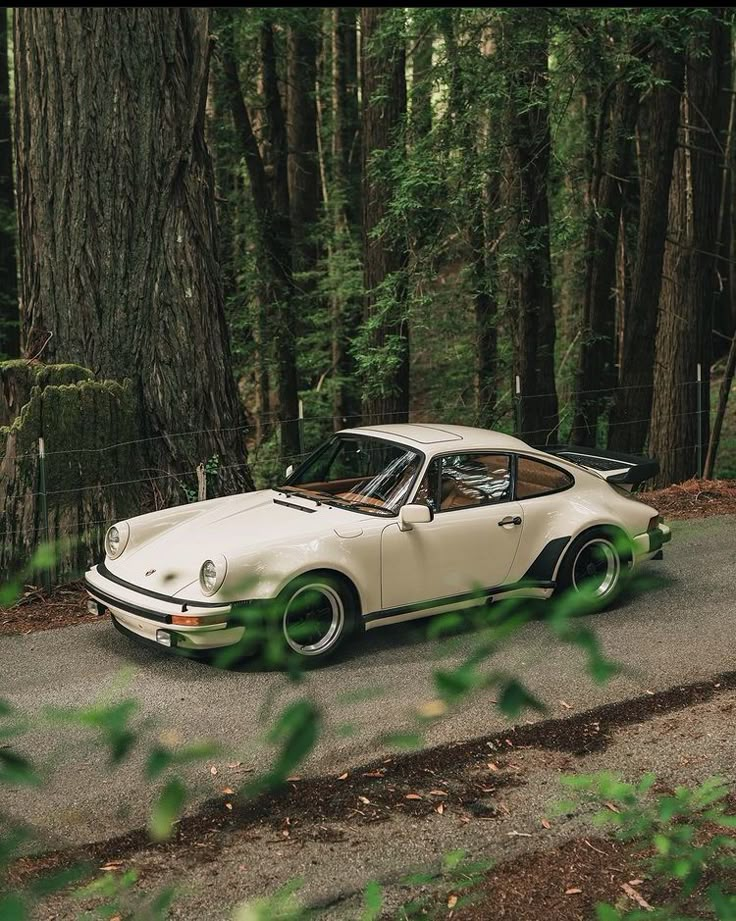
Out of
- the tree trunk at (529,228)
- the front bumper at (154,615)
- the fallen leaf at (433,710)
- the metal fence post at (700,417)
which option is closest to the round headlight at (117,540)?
the front bumper at (154,615)

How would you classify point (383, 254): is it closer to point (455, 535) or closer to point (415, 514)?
point (455, 535)

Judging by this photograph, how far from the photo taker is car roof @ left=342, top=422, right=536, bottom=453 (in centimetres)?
778

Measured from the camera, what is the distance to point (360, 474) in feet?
26.2

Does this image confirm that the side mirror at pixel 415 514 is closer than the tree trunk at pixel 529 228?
Yes

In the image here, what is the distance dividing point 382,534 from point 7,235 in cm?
1746

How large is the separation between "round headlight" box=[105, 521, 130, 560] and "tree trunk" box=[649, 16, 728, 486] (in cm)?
981

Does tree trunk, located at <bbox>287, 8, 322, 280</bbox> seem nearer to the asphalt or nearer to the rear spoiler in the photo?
the rear spoiler

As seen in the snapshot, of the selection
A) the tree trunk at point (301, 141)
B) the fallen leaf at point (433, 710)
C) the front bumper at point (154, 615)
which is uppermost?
the tree trunk at point (301, 141)

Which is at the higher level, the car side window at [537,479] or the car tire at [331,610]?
the car side window at [537,479]

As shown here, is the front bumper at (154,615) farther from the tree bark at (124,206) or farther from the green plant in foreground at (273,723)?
the green plant in foreground at (273,723)

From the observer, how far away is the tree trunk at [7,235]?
21.7m

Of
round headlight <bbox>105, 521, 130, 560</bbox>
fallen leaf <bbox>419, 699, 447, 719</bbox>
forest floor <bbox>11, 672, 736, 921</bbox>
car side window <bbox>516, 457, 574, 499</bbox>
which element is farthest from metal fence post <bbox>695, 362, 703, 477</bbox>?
fallen leaf <bbox>419, 699, 447, 719</bbox>

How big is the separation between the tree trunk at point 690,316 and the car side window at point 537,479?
7.62m

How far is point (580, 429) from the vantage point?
1681cm
